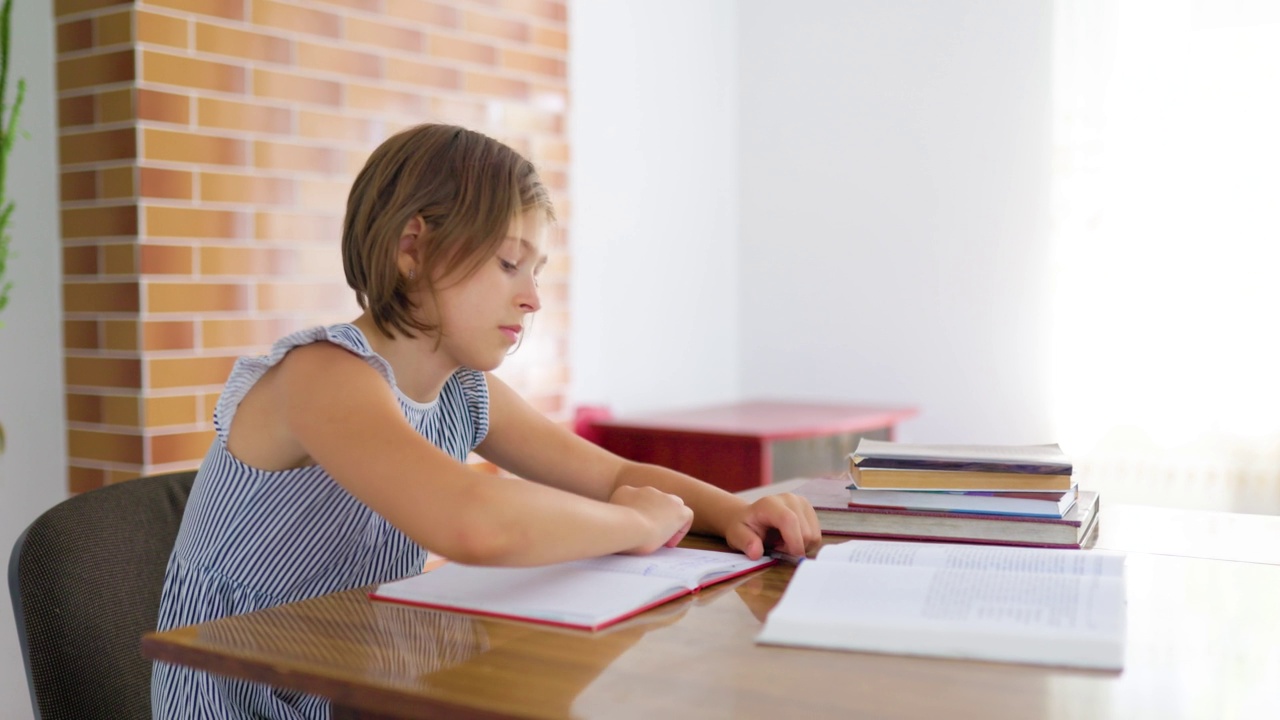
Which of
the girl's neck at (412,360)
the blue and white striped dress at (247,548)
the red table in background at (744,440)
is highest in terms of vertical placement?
the girl's neck at (412,360)

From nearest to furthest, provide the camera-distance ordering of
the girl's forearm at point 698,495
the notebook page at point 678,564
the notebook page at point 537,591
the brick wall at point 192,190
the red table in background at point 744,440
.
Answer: the notebook page at point 537,591
the notebook page at point 678,564
the girl's forearm at point 698,495
the brick wall at point 192,190
the red table in background at point 744,440

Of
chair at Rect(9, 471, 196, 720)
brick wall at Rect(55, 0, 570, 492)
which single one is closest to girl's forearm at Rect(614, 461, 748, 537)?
chair at Rect(9, 471, 196, 720)

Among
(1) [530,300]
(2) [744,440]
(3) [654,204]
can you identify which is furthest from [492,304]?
(3) [654,204]

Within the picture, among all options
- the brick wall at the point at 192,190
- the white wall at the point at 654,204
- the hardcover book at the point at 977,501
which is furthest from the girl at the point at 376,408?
the white wall at the point at 654,204

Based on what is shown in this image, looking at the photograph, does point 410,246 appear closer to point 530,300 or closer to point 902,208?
point 530,300

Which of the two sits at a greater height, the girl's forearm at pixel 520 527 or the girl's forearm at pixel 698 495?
the girl's forearm at pixel 520 527

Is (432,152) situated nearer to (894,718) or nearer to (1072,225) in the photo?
(894,718)

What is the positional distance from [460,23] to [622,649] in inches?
81.4

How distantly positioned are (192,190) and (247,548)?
1.06 m

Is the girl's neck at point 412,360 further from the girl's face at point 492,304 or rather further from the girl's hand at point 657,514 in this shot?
the girl's hand at point 657,514

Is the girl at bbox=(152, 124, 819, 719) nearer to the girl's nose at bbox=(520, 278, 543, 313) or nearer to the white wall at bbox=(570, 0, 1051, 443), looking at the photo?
the girl's nose at bbox=(520, 278, 543, 313)

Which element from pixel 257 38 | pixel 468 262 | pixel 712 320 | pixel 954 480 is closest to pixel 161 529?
pixel 468 262

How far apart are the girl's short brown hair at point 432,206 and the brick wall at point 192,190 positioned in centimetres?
92

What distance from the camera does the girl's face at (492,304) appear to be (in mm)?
1257
